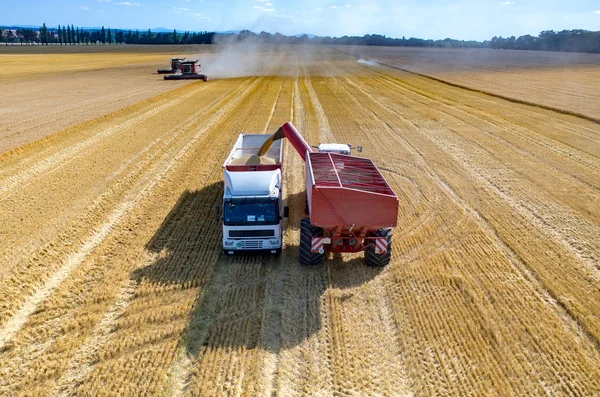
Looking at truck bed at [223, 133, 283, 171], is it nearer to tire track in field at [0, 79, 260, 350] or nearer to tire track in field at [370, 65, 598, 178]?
tire track in field at [0, 79, 260, 350]

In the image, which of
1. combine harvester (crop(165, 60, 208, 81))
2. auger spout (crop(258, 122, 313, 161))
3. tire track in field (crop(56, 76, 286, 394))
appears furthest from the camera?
combine harvester (crop(165, 60, 208, 81))

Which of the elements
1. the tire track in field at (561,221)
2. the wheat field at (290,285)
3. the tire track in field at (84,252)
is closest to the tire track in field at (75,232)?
the wheat field at (290,285)

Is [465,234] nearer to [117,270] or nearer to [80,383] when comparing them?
[117,270]

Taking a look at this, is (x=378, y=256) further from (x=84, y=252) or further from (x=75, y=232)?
(x=75, y=232)

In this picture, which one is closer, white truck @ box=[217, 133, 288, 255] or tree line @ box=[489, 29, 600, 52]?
white truck @ box=[217, 133, 288, 255]

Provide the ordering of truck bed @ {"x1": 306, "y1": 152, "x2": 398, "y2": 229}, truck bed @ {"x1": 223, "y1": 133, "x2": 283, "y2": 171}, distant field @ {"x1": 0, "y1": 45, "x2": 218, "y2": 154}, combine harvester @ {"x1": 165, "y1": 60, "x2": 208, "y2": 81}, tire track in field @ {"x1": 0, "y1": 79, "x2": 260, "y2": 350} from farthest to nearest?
combine harvester @ {"x1": 165, "y1": 60, "x2": 208, "y2": 81} → distant field @ {"x1": 0, "y1": 45, "x2": 218, "y2": 154} → truck bed @ {"x1": 223, "y1": 133, "x2": 283, "y2": 171} → truck bed @ {"x1": 306, "y1": 152, "x2": 398, "y2": 229} → tire track in field @ {"x1": 0, "y1": 79, "x2": 260, "y2": 350}

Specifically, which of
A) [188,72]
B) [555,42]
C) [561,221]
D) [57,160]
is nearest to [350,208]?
[561,221]

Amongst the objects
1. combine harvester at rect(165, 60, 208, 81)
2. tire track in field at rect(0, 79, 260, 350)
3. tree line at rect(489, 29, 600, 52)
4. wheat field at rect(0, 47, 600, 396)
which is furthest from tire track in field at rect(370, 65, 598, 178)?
tree line at rect(489, 29, 600, 52)

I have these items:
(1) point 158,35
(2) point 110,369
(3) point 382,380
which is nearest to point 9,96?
(2) point 110,369
